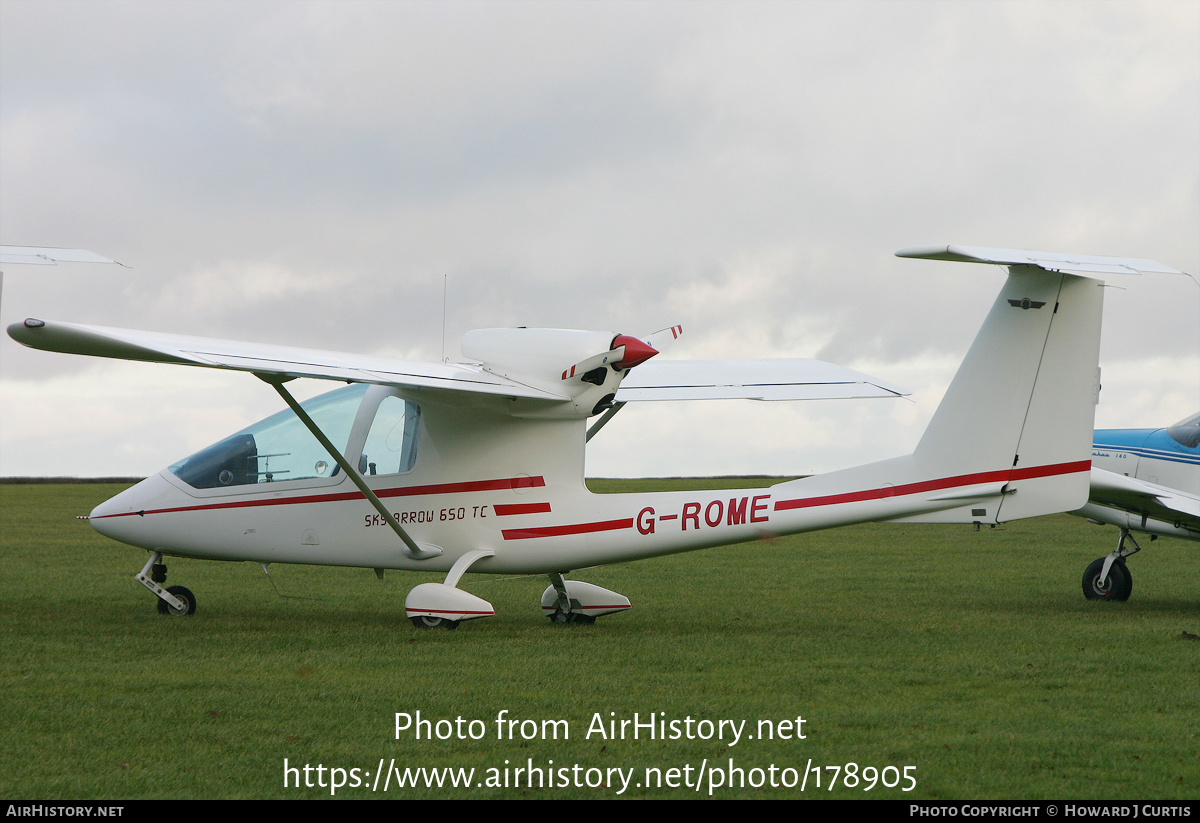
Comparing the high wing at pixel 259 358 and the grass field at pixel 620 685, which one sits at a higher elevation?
the high wing at pixel 259 358

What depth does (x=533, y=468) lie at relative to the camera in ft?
34.3

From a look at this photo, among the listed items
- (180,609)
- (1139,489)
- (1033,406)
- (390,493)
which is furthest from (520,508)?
(1139,489)

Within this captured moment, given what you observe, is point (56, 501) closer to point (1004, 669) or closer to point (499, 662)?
point (499, 662)

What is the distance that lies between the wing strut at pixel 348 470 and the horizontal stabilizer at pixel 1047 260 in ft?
16.0

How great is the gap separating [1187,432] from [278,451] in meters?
10.3

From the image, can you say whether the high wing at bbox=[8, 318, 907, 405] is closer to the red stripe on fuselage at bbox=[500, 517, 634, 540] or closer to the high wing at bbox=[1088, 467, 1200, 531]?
the red stripe on fuselage at bbox=[500, 517, 634, 540]

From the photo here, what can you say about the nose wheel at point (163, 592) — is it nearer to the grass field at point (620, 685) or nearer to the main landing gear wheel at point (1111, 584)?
the grass field at point (620, 685)

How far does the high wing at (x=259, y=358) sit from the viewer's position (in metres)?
7.68

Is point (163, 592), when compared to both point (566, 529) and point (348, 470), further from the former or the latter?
point (566, 529)

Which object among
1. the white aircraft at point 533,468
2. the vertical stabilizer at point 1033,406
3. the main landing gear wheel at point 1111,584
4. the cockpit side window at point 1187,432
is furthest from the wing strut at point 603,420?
the cockpit side window at point 1187,432

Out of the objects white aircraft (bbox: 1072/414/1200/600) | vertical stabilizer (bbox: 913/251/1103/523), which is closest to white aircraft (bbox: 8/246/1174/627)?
vertical stabilizer (bbox: 913/251/1103/523)

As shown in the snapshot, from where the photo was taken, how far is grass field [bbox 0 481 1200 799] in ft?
18.9
